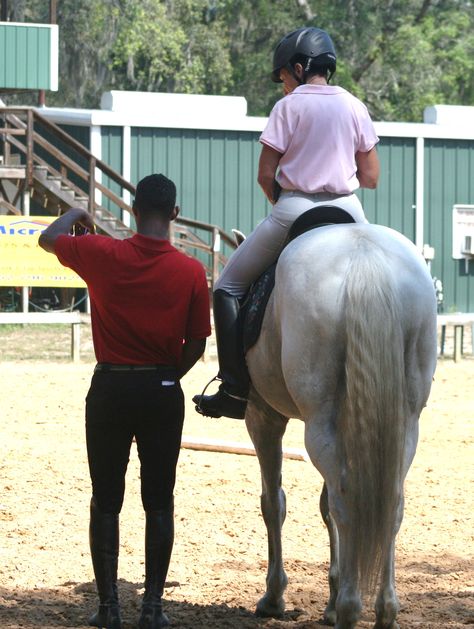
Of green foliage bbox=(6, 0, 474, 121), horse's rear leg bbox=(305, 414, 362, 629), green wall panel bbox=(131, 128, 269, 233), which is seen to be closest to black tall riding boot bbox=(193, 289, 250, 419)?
horse's rear leg bbox=(305, 414, 362, 629)

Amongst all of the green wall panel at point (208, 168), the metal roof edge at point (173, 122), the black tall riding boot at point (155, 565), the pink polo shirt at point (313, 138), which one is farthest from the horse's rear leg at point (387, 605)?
the green wall panel at point (208, 168)

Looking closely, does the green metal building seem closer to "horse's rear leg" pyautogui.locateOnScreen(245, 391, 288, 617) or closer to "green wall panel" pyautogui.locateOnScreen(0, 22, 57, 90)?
"green wall panel" pyautogui.locateOnScreen(0, 22, 57, 90)

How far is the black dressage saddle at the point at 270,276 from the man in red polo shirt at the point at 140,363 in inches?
11.3

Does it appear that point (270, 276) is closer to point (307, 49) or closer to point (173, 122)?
point (307, 49)

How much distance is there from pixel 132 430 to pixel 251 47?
123 ft

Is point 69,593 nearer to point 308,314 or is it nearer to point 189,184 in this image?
point 308,314

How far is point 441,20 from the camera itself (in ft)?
134

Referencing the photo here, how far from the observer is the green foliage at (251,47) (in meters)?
37.9

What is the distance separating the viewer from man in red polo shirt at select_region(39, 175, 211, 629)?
505cm

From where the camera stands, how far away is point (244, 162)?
2459 cm

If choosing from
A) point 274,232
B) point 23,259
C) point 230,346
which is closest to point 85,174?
point 23,259

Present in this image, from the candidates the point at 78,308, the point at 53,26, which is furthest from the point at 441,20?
the point at 78,308

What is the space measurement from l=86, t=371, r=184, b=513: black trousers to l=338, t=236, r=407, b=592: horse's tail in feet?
2.61

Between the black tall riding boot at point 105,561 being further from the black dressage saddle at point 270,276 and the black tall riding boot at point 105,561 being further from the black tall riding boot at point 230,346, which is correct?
the black dressage saddle at point 270,276
